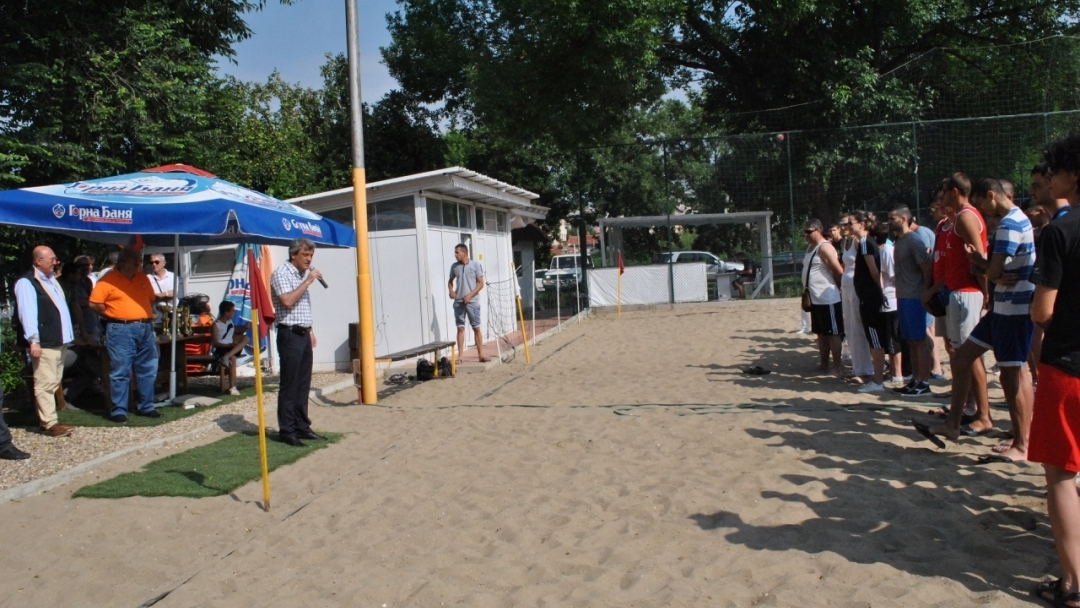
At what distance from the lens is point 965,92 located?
21.4 meters

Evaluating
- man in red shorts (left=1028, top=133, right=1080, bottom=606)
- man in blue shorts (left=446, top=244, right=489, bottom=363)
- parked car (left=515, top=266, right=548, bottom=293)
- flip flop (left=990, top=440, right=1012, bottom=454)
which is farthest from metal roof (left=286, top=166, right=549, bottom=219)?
parked car (left=515, top=266, right=548, bottom=293)

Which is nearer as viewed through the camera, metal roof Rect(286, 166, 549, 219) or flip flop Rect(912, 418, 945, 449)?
flip flop Rect(912, 418, 945, 449)

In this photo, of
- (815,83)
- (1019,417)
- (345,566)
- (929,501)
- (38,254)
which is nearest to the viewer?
(345,566)

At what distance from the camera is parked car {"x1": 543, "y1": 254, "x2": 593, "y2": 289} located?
2228 cm

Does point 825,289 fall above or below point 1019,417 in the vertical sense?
above

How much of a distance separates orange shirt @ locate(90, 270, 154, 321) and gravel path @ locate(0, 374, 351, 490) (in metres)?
1.11

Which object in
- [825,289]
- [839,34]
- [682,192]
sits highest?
[839,34]

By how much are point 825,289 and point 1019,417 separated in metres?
4.31

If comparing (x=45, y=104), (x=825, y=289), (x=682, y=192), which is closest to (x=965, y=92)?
(x=682, y=192)

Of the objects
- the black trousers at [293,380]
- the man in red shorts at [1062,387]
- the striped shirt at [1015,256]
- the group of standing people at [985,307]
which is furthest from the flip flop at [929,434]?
the black trousers at [293,380]

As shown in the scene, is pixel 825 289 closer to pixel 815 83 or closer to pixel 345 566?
pixel 345 566

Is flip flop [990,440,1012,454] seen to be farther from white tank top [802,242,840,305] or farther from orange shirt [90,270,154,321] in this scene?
orange shirt [90,270,154,321]

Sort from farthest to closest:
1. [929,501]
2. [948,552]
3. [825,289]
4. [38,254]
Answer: [825,289] → [38,254] → [929,501] → [948,552]

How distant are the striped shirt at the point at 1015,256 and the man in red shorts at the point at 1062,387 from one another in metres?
1.59
